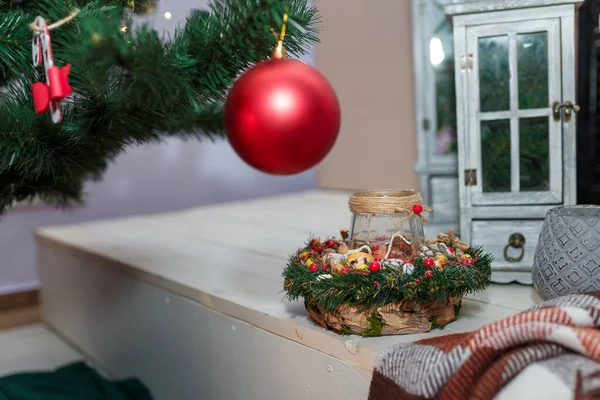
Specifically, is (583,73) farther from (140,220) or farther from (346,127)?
(140,220)

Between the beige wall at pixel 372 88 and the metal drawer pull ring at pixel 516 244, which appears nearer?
the metal drawer pull ring at pixel 516 244

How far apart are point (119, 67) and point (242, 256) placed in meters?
0.67

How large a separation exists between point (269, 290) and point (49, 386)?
18.2 inches

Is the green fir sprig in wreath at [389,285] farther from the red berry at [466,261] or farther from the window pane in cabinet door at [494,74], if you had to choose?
the window pane in cabinet door at [494,74]

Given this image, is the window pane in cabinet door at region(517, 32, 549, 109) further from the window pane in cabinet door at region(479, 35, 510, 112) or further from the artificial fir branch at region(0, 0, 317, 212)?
the artificial fir branch at region(0, 0, 317, 212)

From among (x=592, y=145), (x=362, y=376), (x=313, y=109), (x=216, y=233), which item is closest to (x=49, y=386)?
(x=216, y=233)

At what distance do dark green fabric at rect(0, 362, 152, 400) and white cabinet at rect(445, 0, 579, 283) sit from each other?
65cm

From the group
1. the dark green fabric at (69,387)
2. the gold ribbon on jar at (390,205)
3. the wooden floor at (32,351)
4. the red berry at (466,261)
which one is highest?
the gold ribbon on jar at (390,205)

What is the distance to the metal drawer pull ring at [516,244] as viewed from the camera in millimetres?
958

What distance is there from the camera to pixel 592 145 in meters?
1.54

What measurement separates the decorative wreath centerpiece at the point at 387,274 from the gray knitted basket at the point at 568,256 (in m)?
0.08

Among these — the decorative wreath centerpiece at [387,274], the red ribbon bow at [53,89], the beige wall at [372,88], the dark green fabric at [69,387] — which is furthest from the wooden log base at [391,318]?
the beige wall at [372,88]

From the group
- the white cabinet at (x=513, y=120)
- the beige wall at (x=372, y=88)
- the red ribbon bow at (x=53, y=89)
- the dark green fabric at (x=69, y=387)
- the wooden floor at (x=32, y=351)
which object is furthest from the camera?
the beige wall at (x=372, y=88)

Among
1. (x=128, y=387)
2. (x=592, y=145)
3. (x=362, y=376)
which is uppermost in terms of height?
(x=592, y=145)
